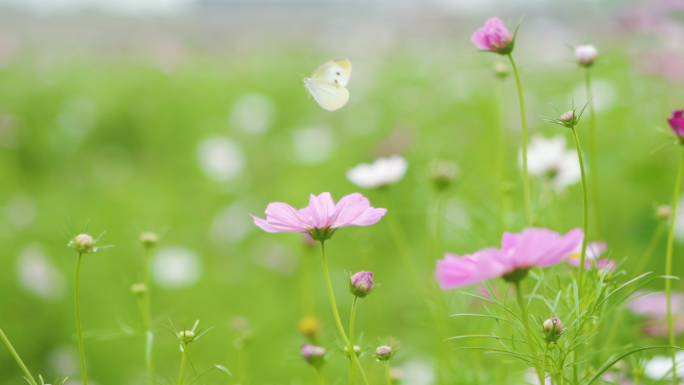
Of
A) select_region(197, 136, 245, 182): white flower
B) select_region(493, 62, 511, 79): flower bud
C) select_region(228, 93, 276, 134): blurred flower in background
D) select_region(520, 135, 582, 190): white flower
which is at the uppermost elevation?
select_region(493, 62, 511, 79): flower bud

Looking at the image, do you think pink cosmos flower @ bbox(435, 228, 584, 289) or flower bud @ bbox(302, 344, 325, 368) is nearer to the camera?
pink cosmos flower @ bbox(435, 228, 584, 289)

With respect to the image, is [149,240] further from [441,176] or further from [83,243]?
[441,176]

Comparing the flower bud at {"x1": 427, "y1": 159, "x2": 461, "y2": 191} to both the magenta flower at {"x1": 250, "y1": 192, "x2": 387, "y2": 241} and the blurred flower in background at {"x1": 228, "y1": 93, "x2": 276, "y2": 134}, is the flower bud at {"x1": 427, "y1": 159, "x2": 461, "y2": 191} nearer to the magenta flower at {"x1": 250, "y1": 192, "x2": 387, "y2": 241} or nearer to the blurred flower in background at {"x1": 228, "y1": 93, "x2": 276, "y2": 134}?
the magenta flower at {"x1": 250, "y1": 192, "x2": 387, "y2": 241}

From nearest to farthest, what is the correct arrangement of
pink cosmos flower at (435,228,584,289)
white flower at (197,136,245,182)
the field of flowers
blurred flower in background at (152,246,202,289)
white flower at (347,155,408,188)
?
pink cosmos flower at (435,228,584,289)
the field of flowers
white flower at (347,155,408,188)
blurred flower in background at (152,246,202,289)
white flower at (197,136,245,182)

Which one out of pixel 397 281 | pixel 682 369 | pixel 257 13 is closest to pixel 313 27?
pixel 257 13

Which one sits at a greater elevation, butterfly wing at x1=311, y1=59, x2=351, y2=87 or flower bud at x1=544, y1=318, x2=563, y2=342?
butterfly wing at x1=311, y1=59, x2=351, y2=87

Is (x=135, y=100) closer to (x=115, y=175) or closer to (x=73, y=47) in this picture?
(x=115, y=175)

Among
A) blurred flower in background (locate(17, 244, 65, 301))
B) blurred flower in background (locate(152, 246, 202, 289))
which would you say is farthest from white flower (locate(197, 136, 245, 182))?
blurred flower in background (locate(17, 244, 65, 301))

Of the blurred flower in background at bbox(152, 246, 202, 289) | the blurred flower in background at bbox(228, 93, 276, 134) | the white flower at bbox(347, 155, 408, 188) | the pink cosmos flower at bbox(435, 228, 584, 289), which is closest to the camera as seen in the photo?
the pink cosmos flower at bbox(435, 228, 584, 289)

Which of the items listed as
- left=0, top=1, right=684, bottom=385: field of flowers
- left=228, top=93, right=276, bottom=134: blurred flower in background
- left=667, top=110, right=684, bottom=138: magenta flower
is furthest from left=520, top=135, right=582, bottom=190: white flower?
left=228, top=93, right=276, bottom=134: blurred flower in background

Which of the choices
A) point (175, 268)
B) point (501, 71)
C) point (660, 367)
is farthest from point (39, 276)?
point (660, 367)
